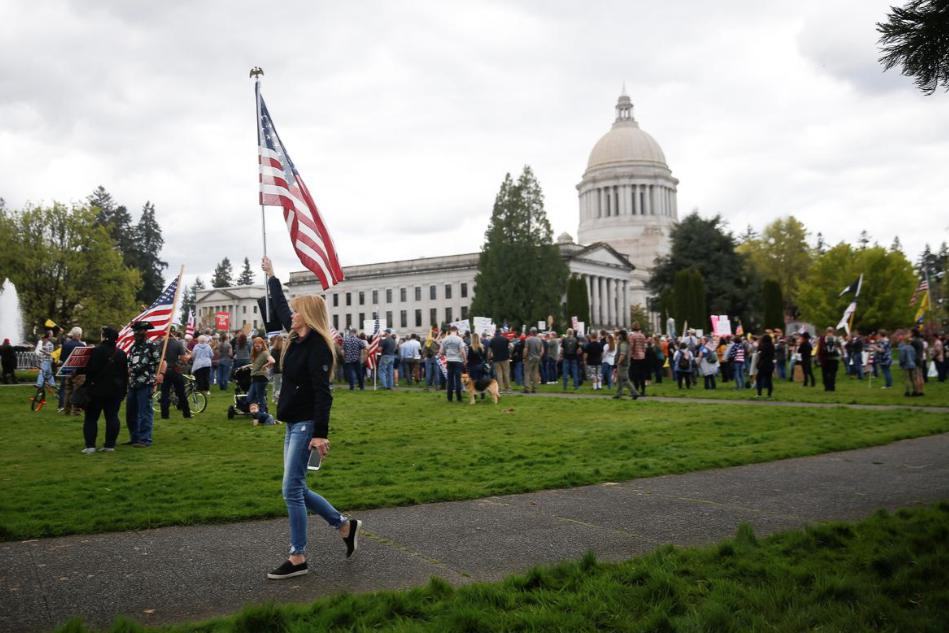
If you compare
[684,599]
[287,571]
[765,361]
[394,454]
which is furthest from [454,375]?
[684,599]

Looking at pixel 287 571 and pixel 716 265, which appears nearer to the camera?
pixel 287 571

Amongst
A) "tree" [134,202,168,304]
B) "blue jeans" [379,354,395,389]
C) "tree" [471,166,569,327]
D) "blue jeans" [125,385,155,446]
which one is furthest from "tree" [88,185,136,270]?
"blue jeans" [125,385,155,446]

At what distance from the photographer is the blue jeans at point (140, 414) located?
13.3 meters

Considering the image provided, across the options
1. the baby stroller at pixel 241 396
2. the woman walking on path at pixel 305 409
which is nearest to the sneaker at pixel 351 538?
the woman walking on path at pixel 305 409

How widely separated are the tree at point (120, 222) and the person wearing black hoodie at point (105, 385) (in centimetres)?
8880

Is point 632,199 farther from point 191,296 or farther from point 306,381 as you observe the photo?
point 306,381

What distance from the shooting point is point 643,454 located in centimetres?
1171

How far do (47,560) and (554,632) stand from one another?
410cm

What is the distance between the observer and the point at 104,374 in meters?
12.3

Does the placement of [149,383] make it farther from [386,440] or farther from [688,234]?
[688,234]

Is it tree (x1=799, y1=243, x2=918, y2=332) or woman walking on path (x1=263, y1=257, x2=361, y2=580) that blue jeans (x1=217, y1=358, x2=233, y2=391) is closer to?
woman walking on path (x1=263, y1=257, x2=361, y2=580)

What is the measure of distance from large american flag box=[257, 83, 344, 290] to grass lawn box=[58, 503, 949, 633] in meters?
6.04

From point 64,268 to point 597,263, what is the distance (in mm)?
68445

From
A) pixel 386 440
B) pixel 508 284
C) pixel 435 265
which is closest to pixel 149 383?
pixel 386 440
